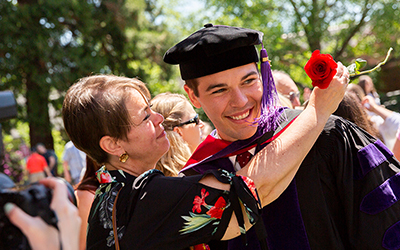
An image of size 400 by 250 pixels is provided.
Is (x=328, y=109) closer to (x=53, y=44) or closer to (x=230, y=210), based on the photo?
(x=230, y=210)

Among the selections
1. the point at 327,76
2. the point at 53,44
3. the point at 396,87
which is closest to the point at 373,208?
the point at 327,76

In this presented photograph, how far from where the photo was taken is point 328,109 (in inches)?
63.5

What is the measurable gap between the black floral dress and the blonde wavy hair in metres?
1.24

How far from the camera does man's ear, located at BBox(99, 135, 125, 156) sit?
5.63 feet

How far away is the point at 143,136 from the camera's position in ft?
5.81

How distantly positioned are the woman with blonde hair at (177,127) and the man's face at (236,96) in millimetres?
989

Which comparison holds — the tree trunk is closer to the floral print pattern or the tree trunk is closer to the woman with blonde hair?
the woman with blonde hair

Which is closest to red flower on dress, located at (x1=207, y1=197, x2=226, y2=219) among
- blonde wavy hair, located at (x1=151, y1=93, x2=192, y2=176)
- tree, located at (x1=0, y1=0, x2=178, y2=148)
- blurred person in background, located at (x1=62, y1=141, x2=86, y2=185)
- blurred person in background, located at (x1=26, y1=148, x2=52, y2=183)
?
blurred person in background, located at (x1=26, y1=148, x2=52, y2=183)

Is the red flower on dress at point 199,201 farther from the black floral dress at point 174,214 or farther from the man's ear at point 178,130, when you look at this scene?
the man's ear at point 178,130

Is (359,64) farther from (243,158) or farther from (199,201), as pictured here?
(199,201)

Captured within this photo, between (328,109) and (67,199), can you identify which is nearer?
(67,199)

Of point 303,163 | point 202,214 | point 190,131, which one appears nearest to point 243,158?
point 303,163

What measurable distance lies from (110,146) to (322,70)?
1.01 metres

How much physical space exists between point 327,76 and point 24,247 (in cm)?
130
